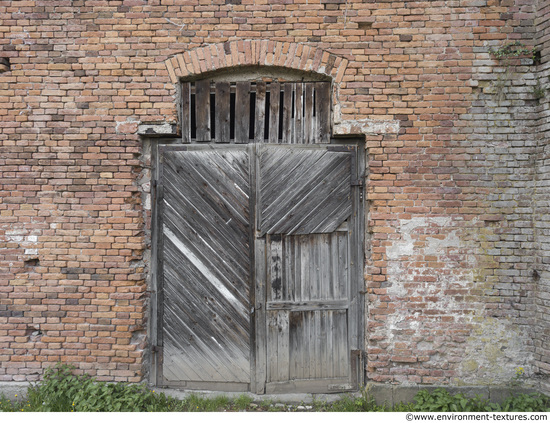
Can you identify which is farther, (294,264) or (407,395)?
(294,264)

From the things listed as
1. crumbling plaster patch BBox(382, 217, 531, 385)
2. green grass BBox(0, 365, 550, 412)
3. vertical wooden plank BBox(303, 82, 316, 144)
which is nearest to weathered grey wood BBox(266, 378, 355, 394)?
green grass BBox(0, 365, 550, 412)

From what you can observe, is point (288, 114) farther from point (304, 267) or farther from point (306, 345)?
point (306, 345)

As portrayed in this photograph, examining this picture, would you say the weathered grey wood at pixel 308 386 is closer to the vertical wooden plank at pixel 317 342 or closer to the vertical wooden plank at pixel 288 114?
the vertical wooden plank at pixel 317 342

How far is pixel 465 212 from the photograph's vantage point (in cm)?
368

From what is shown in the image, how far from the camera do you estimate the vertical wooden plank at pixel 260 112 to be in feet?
12.8

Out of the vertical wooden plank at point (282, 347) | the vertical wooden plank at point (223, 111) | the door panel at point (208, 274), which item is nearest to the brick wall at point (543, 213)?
the vertical wooden plank at point (282, 347)

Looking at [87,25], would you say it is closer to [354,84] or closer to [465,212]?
[354,84]

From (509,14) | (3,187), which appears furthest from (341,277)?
(3,187)

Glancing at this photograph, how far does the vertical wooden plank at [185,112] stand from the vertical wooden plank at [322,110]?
1.52 metres

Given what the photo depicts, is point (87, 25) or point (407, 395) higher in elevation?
point (87, 25)

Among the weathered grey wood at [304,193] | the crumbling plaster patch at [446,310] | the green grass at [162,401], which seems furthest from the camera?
the weathered grey wood at [304,193]

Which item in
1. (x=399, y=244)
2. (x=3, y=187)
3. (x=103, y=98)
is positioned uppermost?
(x=103, y=98)

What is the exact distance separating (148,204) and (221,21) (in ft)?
7.47

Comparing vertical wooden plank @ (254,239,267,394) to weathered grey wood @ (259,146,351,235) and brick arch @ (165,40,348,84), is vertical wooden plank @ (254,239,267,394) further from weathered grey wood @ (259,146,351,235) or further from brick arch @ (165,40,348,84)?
brick arch @ (165,40,348,84)
